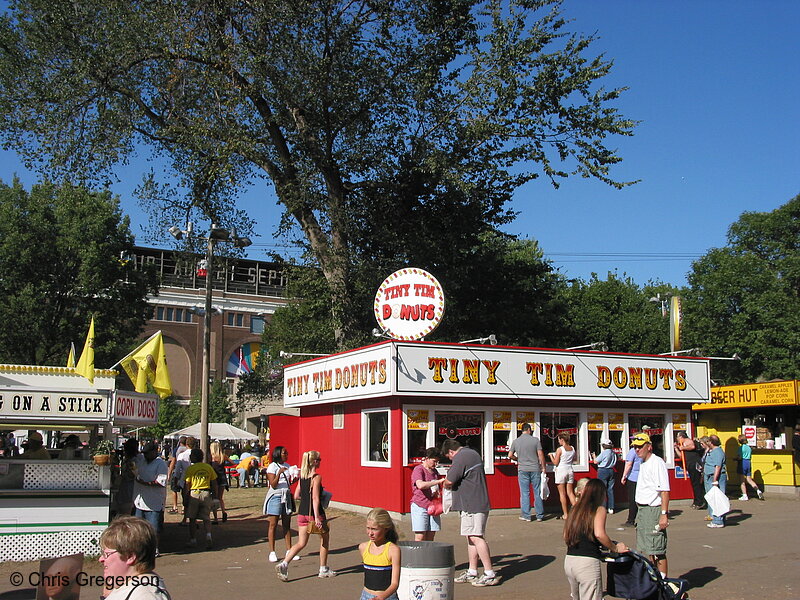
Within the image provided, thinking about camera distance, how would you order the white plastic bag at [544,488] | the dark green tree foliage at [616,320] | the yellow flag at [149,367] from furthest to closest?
the dark green tree foliage at [616,320] < the white plastic bag at [544,488] < the yellow flag at [149,367]

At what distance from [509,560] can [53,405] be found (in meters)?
6.96

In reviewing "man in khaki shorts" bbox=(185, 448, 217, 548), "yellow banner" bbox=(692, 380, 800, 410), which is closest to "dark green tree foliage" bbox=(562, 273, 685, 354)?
"yellow banner" bbox=(692, 380, 800, 410)

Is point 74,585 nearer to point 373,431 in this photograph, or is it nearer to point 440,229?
point 373,431

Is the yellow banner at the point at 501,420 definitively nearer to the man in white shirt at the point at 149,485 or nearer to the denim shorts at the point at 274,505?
the denim shorts at the point at 274,505

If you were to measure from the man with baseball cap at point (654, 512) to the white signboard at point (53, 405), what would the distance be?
297 inches

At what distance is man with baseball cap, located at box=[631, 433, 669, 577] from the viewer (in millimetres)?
9258

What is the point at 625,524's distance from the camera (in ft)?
49.9

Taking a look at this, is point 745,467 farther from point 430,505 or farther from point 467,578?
point 430,505

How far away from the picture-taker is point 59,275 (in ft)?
113

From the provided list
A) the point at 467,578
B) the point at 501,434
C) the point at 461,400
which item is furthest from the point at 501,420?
the point at 467,578

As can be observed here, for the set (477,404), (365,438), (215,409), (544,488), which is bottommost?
(544,488)

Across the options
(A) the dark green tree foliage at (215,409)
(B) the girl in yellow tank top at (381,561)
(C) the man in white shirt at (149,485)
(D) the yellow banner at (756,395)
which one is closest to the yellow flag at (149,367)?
(C) the man in white shirt at (149,485)

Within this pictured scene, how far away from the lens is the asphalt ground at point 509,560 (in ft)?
31.9

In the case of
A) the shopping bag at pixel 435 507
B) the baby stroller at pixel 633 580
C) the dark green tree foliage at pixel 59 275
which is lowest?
the baby stroller at pixel 633 580
